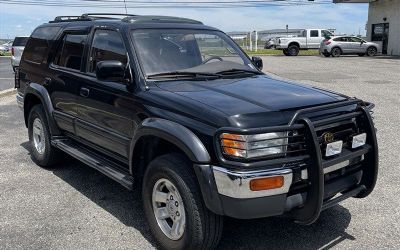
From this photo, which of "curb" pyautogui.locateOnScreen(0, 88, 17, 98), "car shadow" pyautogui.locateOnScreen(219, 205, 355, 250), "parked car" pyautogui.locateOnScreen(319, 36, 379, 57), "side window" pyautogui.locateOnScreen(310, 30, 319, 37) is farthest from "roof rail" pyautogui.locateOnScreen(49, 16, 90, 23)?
"side window" pyautogui.locateOnScreen(310, 30, 319, 37)

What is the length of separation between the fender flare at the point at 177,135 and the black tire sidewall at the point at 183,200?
222 mm

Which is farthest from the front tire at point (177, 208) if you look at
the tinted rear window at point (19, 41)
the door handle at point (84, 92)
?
the tinted rear window at point (19, 41)

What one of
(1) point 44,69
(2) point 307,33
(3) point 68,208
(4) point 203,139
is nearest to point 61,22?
(1) point 44,69

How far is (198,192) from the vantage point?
3.29 metres

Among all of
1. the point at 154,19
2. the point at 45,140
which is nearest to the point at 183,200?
the point at 154,19

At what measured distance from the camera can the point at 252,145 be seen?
3.10m

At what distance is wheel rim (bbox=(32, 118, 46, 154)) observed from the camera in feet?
19.6

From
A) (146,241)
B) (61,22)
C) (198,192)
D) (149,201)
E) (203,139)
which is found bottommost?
(146,241)

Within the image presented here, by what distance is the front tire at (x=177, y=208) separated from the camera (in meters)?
3.29

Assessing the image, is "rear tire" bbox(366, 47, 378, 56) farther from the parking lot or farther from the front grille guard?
the front grille guard

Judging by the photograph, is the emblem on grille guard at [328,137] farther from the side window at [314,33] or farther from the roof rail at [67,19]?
the side window at [314,33]

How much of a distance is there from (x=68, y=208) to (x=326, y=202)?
103 inches

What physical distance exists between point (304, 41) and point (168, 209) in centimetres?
3499

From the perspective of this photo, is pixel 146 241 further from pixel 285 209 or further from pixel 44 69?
pixel 44 69
